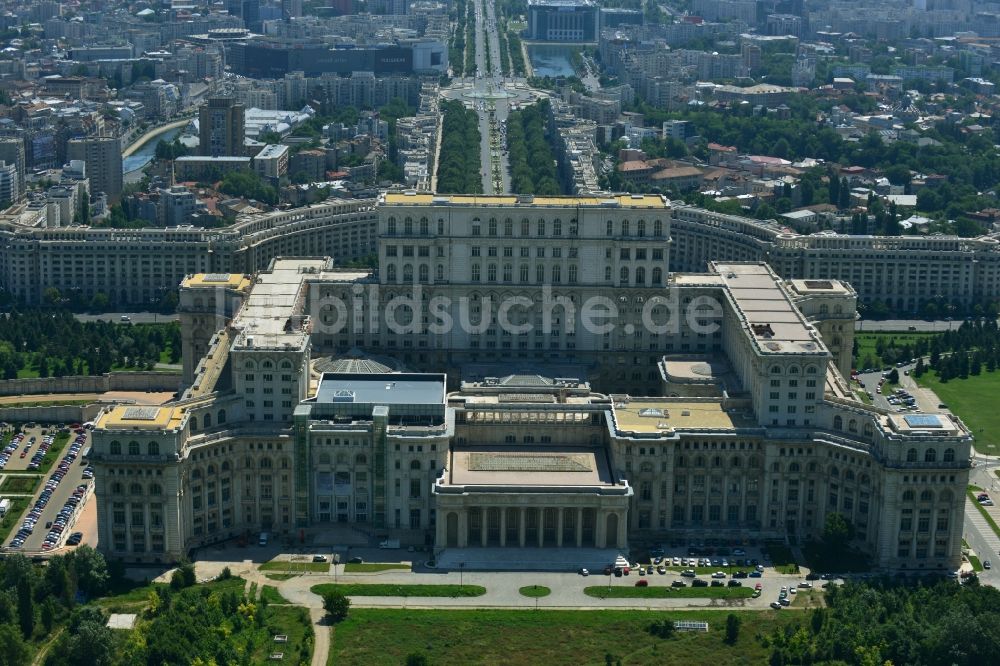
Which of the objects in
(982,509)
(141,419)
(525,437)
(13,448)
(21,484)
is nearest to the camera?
(141,419)

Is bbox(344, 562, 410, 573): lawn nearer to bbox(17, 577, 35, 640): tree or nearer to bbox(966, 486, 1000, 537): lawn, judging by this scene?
bbox(17, 577, 35, 640): tree

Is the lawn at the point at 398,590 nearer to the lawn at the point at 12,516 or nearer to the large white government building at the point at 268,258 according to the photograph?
the lawn at the point at 12,516

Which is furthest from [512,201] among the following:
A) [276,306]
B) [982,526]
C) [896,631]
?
[896,631]

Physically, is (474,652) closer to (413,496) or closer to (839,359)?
(413,496)

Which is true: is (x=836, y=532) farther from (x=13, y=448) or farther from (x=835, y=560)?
(x=13, y=448)

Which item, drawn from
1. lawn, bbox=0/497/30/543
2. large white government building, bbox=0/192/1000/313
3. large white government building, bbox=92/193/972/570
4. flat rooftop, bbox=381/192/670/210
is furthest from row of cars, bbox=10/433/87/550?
large white government building, bbox=0/192/1000/313
